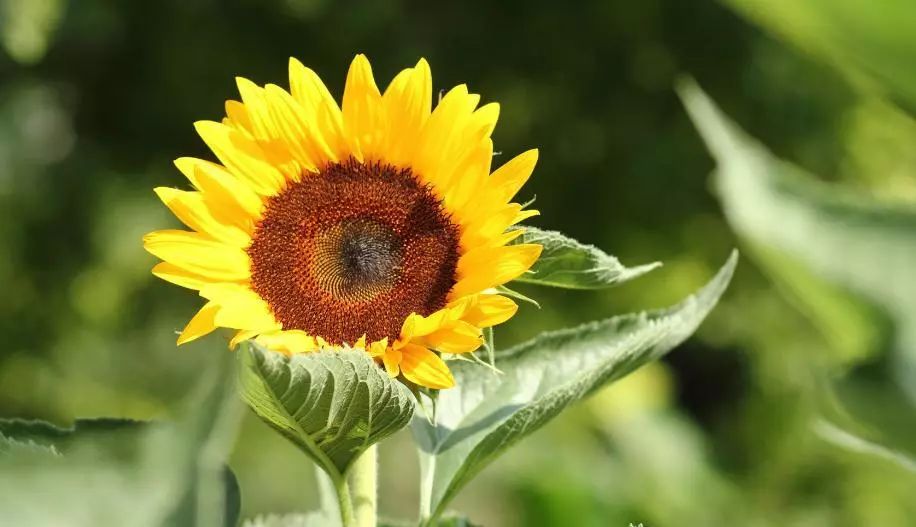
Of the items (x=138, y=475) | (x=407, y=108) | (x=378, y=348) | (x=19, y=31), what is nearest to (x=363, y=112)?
(x=407, y=108)

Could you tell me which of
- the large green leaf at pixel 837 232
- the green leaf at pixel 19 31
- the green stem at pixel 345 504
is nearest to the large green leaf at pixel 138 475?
the large green leaf at pixel 837 232

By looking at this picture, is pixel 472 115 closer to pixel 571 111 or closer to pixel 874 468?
pixel 874 468

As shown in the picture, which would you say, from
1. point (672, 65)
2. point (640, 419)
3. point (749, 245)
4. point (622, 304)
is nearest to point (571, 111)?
point (672, 65)

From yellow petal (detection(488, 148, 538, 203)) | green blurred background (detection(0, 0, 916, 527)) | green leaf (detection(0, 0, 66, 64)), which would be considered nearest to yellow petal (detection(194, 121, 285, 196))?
yellow petal (detection(488, 148, 538, 203))

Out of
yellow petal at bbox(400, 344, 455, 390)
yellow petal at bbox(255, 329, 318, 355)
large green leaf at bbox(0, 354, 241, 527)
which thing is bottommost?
yellow petal at bbox(400, 344, 455, 390)

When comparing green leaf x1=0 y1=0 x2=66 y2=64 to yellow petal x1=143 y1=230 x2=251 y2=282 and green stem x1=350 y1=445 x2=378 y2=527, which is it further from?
green stem x1=350 y1=445 x2=378 y2=527

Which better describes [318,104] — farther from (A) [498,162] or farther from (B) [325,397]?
(A) [498,162]
